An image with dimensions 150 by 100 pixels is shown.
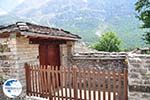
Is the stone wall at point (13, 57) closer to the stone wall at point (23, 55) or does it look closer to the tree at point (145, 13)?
the stone wall at point (23, 55)

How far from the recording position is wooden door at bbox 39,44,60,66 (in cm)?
1318

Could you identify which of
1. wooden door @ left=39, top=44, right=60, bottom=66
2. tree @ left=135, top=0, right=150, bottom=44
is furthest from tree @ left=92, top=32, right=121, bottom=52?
wooden door @ left=39, top=44, right=60, bottom=66

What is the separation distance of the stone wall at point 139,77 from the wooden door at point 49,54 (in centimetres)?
553

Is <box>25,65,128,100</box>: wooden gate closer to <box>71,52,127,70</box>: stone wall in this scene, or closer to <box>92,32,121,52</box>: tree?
<box>71,52,127,70</box>: stone wall

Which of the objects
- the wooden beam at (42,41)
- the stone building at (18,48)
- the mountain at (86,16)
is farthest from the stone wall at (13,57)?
the mountain at (86,16)

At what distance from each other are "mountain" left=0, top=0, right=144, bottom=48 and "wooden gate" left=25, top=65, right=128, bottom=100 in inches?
1286

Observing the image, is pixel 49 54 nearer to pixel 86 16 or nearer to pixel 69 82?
pixel 69 82

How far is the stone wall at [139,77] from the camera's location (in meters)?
8.34

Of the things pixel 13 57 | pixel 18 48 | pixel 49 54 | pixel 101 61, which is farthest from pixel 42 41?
pixel 101 61

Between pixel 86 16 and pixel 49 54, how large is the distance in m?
62.1

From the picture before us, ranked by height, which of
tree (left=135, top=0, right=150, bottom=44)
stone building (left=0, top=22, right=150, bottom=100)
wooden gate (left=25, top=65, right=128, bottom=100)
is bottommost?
wooden gate (left=25, top=65, right=128, bottom=100)

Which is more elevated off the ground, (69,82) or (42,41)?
(42,41)

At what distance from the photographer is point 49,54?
13.8 meters

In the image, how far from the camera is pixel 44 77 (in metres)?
Result: 10.7
